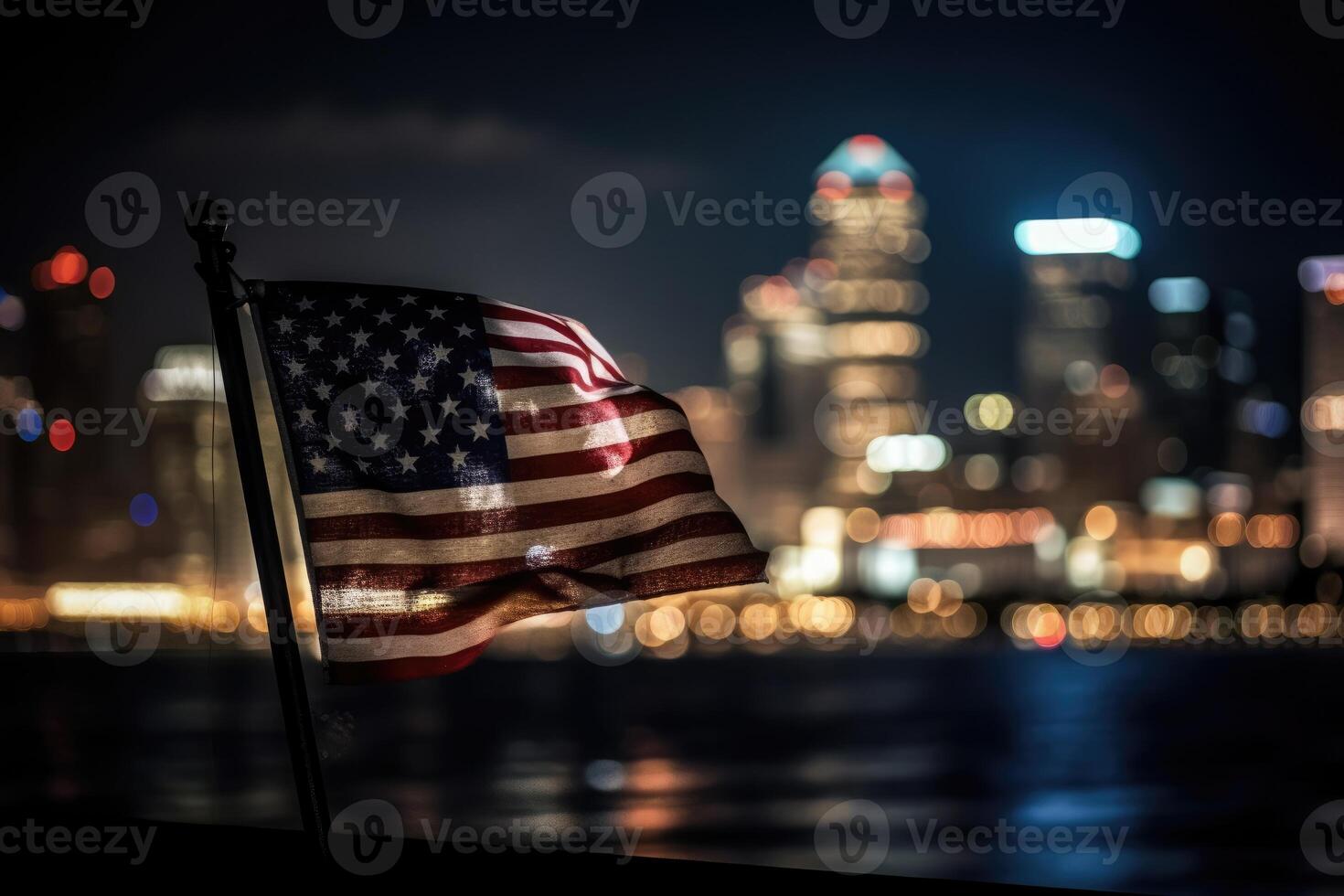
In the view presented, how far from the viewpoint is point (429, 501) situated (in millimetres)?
7645

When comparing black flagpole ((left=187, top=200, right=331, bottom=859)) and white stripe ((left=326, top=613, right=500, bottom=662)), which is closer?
black flagpole ((left=187, top=200, right=331, bottom=859))

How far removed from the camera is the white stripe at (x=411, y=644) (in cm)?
731

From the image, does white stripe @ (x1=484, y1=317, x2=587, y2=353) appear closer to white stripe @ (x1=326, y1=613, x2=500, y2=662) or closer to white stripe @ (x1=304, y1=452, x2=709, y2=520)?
white stripe @ (x1=304, y1=452, x2=709, y2=520)

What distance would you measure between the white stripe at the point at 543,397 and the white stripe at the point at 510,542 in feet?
1.96

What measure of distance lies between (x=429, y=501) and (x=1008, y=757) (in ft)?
267

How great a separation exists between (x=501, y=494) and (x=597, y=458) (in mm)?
527

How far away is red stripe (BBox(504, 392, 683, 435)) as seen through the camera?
7910 millimetres

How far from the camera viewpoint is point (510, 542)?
777 centimetres

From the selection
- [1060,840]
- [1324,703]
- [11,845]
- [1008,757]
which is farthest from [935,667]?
[11,845]

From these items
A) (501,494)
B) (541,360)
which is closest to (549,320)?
(541,360)

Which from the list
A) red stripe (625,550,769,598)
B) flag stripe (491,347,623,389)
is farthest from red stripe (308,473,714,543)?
flag stripe (491,347,623,389)

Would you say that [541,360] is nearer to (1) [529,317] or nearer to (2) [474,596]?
(1) [529,317]

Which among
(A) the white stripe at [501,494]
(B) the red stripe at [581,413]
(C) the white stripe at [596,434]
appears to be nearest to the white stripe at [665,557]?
(A) the white stripe at [501,494]

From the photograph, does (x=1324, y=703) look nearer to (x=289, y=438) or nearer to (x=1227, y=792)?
(x=1227, y=792)
